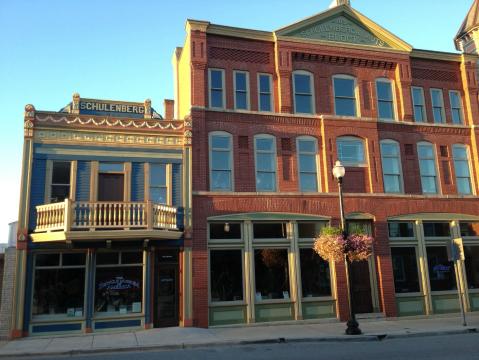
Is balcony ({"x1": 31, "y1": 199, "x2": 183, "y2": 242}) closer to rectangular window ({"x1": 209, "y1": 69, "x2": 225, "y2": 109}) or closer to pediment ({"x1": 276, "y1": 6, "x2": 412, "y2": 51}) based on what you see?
rectangular window ({"x1": 209, "y1": 69, "x2": 225, "y2": 109})

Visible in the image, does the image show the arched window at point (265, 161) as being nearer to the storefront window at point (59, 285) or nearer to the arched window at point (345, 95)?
the arched window at point (345, 95)

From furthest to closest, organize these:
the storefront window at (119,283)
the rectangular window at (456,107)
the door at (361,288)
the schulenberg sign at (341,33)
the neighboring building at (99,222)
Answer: the rectangular window at (456,107)
the schulenberg sign at (341,33)
the door at (361,288)
the storefront window at (119,283)
the neighboring building at (99,222)

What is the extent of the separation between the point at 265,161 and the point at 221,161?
181cm

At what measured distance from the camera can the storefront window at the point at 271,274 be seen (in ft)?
56.5

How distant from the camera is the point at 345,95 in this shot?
20188 millimetres

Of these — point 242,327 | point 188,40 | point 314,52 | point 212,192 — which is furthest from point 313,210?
point 188,40

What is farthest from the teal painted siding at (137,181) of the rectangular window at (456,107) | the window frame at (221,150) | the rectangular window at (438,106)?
the rectangular window at (456,107)

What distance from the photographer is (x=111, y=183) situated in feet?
54.7

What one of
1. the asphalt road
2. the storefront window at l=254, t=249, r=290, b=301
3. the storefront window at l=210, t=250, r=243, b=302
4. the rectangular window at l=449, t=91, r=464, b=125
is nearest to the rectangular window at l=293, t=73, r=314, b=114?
the storefront window at l=254, t=249, r=290, b=301

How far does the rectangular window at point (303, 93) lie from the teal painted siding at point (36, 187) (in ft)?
33.3

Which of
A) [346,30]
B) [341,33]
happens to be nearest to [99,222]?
[341,33]

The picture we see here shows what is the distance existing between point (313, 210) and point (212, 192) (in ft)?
13.5

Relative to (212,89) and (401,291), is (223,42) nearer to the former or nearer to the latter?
(212,89)

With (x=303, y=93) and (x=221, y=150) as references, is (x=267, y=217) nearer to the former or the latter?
(x=221, y=150)
